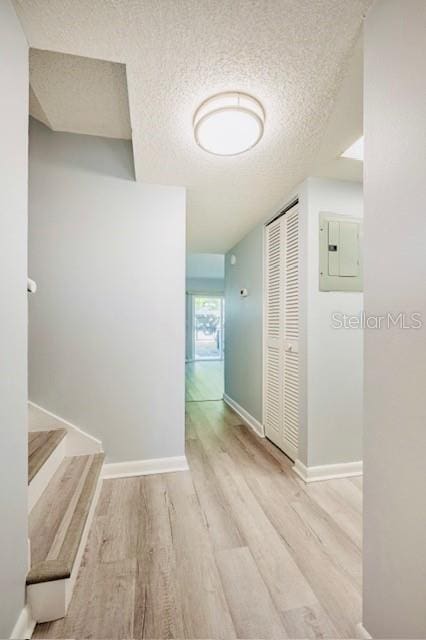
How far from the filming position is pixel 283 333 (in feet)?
8.05

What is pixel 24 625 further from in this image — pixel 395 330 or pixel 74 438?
pixel 395 330

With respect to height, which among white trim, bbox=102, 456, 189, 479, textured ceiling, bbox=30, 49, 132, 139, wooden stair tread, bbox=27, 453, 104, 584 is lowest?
white trim, bbox=102, 456, 189, 479

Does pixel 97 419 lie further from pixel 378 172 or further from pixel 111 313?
pixel 378 172

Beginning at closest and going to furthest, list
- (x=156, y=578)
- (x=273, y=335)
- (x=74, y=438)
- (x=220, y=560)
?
1. (x=156, y=578)
2. (x=220, y=560)
3. (x=74, y=438)
4. (x=273, y=335)

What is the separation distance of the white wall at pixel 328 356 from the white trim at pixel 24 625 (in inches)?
66.3

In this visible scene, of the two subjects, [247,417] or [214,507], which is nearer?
[214,507]

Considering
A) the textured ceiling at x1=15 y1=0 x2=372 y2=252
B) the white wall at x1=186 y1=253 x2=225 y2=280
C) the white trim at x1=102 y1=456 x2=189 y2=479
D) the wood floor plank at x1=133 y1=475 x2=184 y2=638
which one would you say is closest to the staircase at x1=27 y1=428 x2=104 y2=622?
the white trim at x1=102 y1=456 x2=189 y2=479

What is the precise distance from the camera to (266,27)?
961 mm

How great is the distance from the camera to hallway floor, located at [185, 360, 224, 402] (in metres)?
4.49

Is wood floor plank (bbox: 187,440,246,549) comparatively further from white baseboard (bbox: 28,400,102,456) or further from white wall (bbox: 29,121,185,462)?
white baseboard (bbox: 28,400,102,456)

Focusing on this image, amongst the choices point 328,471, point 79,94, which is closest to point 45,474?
point 328,471

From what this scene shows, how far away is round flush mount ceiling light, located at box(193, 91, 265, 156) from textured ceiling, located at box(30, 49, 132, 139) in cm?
58

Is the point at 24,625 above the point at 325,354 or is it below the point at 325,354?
below

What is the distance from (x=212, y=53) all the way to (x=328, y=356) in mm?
1827
